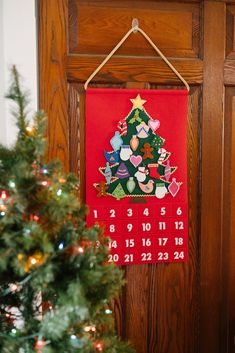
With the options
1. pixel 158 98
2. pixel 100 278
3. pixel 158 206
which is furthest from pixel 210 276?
pixel 100 278

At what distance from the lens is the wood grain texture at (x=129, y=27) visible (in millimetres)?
1591

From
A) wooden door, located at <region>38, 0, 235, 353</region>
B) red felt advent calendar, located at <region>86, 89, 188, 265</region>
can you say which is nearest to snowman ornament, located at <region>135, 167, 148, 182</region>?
red felt advent calendar, located at <region>86, 89, 188, 265</region>

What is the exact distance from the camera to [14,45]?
150 centimetres

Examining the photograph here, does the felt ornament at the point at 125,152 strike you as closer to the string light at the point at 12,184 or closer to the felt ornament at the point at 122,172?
the felt ornament at the point at 122,172

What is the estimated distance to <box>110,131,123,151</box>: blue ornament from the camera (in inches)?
63.8

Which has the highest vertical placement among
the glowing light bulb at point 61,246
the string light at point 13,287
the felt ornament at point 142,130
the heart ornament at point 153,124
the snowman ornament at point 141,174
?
the heart ornament at point 153,124

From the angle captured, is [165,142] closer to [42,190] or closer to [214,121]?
[214,121]

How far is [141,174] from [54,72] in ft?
1.83

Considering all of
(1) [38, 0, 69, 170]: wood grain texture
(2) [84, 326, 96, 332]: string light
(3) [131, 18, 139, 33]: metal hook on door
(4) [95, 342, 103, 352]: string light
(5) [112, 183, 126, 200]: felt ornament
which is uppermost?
(3) [131, 18, 139, 33]: metal hook on door

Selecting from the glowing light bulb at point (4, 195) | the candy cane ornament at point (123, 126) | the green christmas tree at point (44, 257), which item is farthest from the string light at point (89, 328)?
the candy cane ornament at point (123, 126)

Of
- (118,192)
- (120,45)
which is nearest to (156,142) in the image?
(118,192)

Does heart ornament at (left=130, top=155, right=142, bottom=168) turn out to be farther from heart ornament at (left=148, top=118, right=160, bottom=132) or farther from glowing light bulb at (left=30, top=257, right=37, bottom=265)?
glowing light bulb at (left=30, top=257, right=37, bottom=265)

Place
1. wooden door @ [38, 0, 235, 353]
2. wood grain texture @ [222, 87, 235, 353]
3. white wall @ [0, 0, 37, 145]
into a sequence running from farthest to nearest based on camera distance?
wood grain texture @ [222, 87, 235, 353]
wooden door @ [38, 0, 235, 353]
white wall @ [0, 0, 37, 145]

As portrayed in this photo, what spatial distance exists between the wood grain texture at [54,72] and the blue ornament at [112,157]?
0.17 meters
